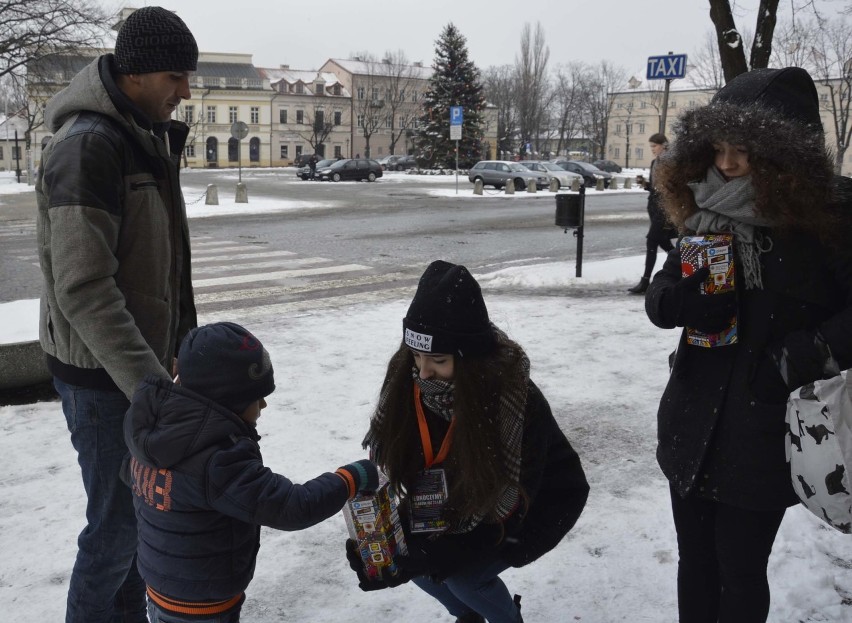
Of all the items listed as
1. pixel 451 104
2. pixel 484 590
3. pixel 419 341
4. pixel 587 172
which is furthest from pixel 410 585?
pixel 451 104

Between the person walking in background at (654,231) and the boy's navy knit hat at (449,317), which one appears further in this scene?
the person walking in background at (654,231)

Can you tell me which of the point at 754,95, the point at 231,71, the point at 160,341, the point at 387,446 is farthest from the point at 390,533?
the point at 231,71

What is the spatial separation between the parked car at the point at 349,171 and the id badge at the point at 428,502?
4038 centimetres

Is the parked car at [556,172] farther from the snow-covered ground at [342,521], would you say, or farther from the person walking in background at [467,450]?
the person walking in background at [467,450]

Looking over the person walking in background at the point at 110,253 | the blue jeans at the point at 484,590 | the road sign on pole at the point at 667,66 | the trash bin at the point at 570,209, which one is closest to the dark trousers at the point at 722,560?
the blue jeans at the point at 484,590

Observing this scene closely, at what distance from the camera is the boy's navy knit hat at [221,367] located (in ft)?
6.33

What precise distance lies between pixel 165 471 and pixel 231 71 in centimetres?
8551

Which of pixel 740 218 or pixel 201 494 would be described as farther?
pixel 740 218

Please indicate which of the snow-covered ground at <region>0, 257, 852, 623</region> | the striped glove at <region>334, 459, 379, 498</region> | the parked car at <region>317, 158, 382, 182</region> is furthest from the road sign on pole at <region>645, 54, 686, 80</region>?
the parked car at <region>317, 158, 382, 182</region>

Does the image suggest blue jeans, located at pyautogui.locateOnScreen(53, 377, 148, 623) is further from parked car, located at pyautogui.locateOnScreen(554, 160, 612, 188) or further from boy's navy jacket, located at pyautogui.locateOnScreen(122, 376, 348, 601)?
parked car, located at pyautogui.locateOnScreen(554, 160, 612, 188)

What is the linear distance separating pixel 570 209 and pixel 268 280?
406 centimetres

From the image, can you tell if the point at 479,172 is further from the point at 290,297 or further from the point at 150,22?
the point at 150,22

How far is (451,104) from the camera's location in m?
56.5

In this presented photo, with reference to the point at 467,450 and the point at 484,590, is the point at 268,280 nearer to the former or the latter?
the point at 484,590
